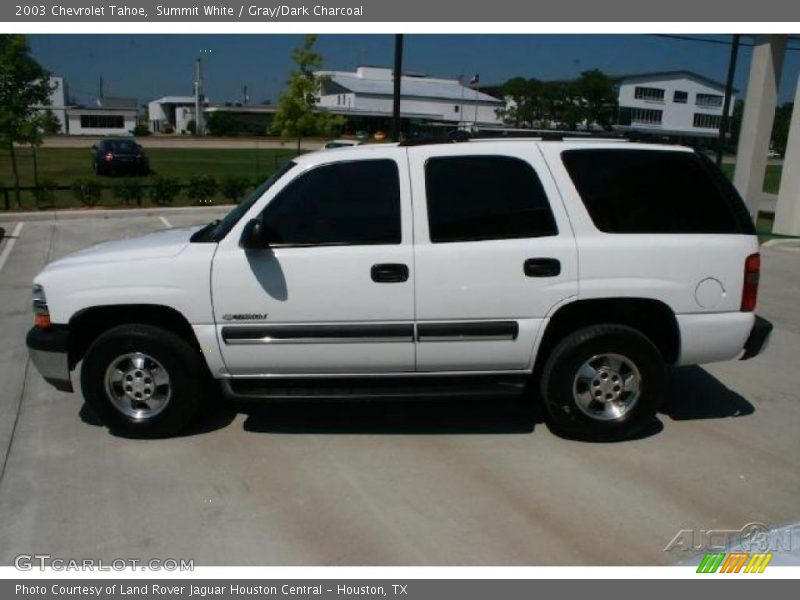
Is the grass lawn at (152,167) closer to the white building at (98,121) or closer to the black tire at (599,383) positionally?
the black tire at (599,383)

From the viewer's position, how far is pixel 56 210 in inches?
644

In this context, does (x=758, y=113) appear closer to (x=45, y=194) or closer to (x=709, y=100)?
(x=45, y=194)

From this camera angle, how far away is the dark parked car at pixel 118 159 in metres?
26.5

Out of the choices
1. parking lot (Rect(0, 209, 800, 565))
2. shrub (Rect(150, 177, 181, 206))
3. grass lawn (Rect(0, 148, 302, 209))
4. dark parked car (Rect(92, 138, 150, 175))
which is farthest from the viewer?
dark parked car (Rect(92, 138, 150, 175))

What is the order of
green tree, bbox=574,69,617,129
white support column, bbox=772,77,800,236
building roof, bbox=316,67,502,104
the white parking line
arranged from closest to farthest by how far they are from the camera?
the white parking line, white support column, bbox=772,77,800,236, green tree, bbox=574,69,617,129, building roof, bbox=316,67,502,104

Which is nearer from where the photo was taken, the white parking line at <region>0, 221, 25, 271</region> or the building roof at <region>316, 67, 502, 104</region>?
the white parking line at <region>0, 221, 25, 271</region>

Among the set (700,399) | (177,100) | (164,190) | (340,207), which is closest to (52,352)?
(340,207)

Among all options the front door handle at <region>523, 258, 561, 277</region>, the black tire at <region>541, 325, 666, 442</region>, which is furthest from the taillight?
the front door handle at <region>523, 258, 561, 277</region>

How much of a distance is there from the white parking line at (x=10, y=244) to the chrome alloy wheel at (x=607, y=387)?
29.5 ft

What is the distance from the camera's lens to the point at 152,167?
32.6m

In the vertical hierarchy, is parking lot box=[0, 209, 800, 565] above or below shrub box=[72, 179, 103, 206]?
below

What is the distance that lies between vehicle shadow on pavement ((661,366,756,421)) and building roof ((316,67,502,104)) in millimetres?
71534

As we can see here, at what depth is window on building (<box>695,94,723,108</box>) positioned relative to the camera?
77.1 metres

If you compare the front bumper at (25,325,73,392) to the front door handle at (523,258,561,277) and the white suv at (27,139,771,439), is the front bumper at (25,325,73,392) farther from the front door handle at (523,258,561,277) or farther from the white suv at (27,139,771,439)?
the front door handle at (523,258,561,277)
